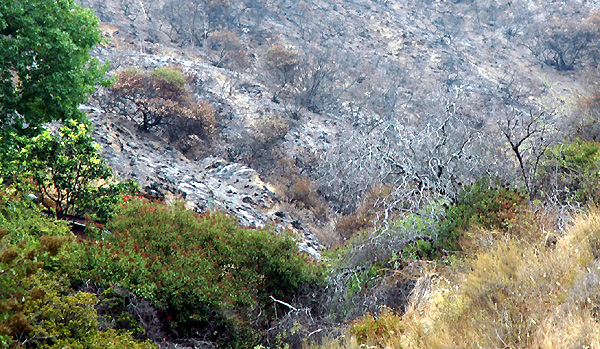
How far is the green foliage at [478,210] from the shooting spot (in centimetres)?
627

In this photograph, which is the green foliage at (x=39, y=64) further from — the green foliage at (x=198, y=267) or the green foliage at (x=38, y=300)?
the green foliage at (x=38, y=300)

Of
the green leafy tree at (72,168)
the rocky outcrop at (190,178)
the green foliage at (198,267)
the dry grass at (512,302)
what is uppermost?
the dry grass at (512,302)

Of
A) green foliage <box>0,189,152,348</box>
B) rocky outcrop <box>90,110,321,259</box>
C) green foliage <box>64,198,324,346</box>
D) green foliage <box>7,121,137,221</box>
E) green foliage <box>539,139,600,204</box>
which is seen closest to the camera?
green foliage <box>0,189,152,348</box>

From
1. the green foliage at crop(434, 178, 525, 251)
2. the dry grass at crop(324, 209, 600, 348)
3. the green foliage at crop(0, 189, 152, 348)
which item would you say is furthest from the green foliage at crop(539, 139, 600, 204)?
the green foliage at crop(0, 189, 152, 348)

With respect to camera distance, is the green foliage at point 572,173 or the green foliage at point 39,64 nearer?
the green foliage at point 572,173

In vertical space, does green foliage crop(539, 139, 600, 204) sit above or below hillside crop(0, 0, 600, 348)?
above

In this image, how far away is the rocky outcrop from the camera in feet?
38.0

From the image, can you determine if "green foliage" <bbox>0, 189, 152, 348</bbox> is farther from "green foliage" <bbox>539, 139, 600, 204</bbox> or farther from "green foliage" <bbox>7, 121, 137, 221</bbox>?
"green foliage" <bbox>539, 139, 600, 204</bbox>

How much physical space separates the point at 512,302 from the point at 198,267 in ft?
12.2

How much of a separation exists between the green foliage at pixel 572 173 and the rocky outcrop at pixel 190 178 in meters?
5.53

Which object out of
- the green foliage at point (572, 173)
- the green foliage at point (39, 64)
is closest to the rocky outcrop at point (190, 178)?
the green foliage at point (39, 64)

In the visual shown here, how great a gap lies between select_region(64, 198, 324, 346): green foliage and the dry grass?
1604mm

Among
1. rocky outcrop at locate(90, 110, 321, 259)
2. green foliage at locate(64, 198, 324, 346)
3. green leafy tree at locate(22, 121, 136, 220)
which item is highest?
green leafy tree at locate(22, 121, 136, 220)

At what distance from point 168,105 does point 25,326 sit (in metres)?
13.7
